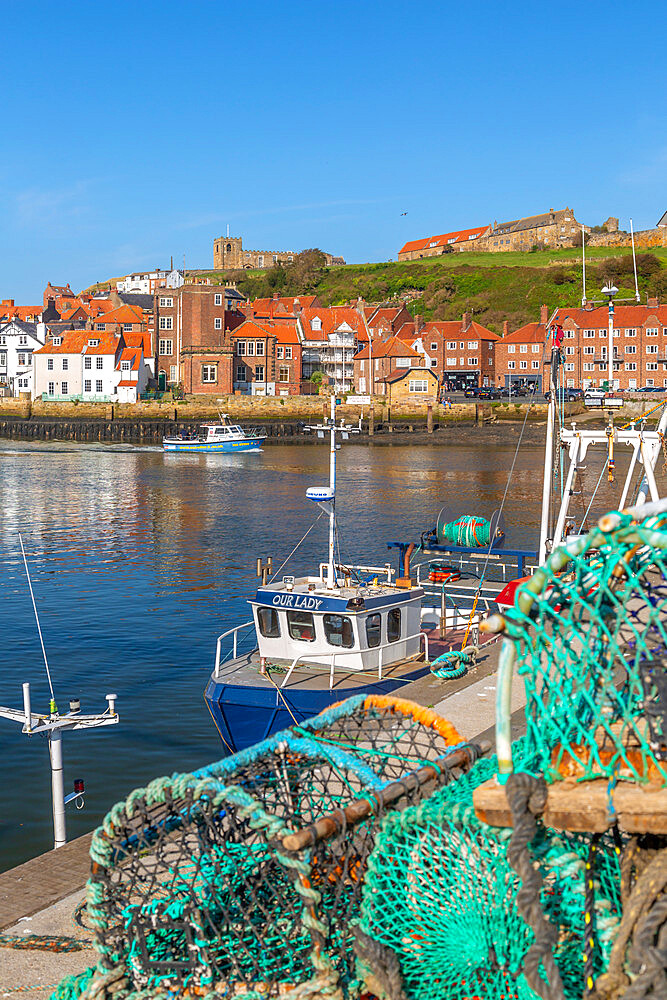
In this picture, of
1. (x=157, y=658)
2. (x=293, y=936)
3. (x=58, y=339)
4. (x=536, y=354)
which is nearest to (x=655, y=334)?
(x=536, y=354)

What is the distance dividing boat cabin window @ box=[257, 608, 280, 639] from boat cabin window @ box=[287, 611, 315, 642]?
0.74 ft

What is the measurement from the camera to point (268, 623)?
A: 14.9 meters

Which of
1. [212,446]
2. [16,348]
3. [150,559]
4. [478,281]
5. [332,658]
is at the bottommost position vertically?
[150,559]

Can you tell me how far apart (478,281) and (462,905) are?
134342mm

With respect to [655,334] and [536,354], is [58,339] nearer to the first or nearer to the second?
[536,354]

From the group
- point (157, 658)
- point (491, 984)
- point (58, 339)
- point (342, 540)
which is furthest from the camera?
point (58, 339)

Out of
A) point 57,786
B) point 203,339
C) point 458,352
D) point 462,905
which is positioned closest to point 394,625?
point 57,786

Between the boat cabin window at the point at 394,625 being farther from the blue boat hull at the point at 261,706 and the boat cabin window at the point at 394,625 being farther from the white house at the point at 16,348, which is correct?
the white house at the point at 16,348

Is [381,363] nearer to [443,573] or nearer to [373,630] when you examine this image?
[443,573]

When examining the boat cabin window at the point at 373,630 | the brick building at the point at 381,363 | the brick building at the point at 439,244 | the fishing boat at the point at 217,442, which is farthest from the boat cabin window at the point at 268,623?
the brick building at the point at 439,244

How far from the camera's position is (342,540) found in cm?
3409

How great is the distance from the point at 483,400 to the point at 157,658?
237 ft

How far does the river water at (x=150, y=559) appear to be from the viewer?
15062 mm

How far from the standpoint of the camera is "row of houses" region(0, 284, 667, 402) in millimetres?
90062
